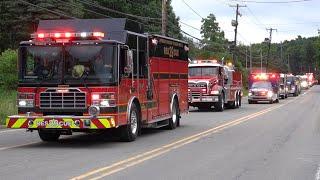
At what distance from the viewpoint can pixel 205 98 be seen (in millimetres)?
32750

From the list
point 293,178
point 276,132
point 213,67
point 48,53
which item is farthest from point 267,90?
point 293,178

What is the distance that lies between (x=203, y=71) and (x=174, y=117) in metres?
12.4

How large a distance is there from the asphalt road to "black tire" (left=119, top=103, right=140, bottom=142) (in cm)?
23

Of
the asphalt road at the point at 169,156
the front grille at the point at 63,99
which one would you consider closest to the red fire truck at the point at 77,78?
the front grille at the point at 63,99

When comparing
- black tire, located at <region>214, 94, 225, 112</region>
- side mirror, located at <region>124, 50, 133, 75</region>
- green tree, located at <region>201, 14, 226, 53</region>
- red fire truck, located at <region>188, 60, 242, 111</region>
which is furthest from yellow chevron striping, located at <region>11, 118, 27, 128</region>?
green tree, located at <region>201, 14, 226, 53</region>

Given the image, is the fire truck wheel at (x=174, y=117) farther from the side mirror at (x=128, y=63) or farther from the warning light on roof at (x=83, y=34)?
the warning light on roof at (x=83, y=34)

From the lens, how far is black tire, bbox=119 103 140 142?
51.5 feet

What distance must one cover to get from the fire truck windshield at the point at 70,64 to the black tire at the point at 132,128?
1.70 m

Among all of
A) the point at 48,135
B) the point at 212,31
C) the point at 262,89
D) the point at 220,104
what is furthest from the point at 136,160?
the point at 212,31

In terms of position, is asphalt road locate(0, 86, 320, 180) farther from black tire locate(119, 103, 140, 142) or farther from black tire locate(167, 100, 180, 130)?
black tire locate(167, 100, 180, 130)

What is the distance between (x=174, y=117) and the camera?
822 inches

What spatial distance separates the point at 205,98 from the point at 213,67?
173cm

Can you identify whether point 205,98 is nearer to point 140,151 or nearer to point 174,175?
point 140,151

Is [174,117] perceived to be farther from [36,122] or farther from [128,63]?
[36,122]
